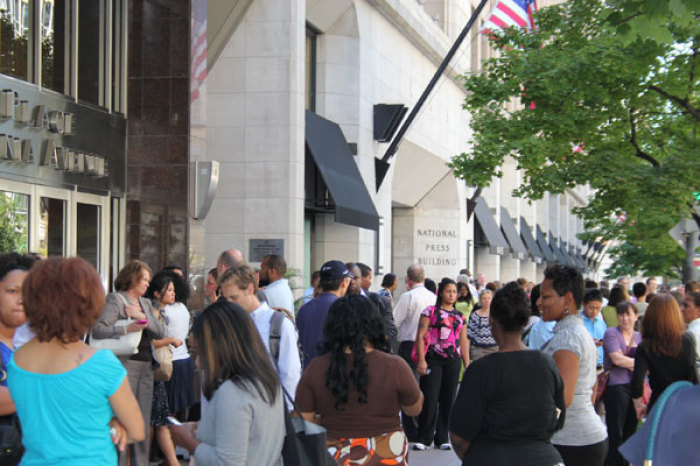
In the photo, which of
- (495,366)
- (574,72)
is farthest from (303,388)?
(574,72)

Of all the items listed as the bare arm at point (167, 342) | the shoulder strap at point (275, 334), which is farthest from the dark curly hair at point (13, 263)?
the bare arm at point (167, 342)

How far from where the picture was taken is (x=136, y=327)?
27.1 ft

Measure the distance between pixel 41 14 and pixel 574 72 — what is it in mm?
11377

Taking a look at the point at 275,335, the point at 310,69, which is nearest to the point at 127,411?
the point at 275,335

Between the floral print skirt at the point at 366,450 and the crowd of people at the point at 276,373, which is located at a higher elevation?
the crowd of people at the point at 276,373

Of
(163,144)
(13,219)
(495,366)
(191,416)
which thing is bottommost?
(191,416)

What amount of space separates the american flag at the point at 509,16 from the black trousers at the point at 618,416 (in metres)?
15.0

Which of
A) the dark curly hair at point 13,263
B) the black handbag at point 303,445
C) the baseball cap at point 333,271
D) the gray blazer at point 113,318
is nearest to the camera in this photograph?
the black handbag at point 303,445

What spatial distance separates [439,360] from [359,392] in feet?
21.2

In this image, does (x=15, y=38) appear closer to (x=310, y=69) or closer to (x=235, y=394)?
(x=235, y=394)

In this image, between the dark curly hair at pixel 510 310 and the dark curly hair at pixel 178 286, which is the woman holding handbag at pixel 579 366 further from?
the dark curly hair at pixel 178 286

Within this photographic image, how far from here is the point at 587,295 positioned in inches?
437

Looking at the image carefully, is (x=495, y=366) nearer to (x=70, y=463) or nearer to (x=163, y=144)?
(x=70, y=463)

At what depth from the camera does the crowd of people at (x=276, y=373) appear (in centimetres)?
385
